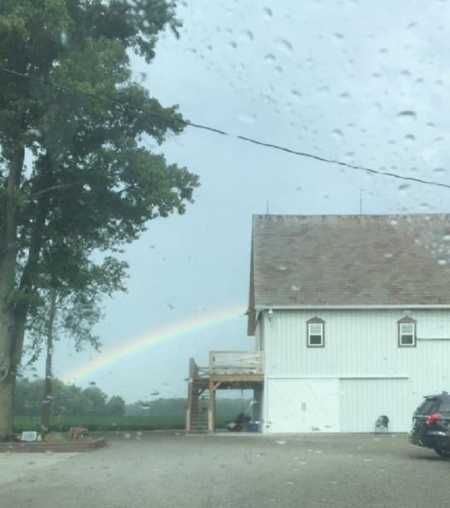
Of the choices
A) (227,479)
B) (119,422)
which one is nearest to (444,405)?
(227,479)

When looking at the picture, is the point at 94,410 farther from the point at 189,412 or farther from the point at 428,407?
the point at 428,407

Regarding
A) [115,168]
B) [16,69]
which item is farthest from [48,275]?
[16,69]


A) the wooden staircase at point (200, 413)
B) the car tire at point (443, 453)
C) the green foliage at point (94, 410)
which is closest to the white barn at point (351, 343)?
the wooden staircase at point (200, 413)

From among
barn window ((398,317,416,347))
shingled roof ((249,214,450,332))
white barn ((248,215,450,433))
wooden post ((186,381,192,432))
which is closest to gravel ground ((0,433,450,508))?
white barn ((248,215,450,433))

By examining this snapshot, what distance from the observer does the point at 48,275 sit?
101ft

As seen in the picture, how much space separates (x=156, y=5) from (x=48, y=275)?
Result: 10.4 m

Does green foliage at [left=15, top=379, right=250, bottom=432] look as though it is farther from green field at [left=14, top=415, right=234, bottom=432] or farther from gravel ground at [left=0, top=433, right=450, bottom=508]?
gravel ground at [left=0, top=433, right=450, bottom=508]

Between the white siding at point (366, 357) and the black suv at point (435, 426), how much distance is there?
1625 centimetres

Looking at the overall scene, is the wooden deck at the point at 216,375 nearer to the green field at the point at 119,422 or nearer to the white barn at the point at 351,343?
the white barn at the point at 351,343

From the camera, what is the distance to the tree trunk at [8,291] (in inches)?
1156

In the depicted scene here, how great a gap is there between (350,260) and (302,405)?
6.79 meters

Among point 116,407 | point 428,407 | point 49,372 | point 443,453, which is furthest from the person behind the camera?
point 49,372

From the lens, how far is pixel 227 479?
15.6 m

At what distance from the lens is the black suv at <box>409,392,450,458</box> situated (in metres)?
21.2
